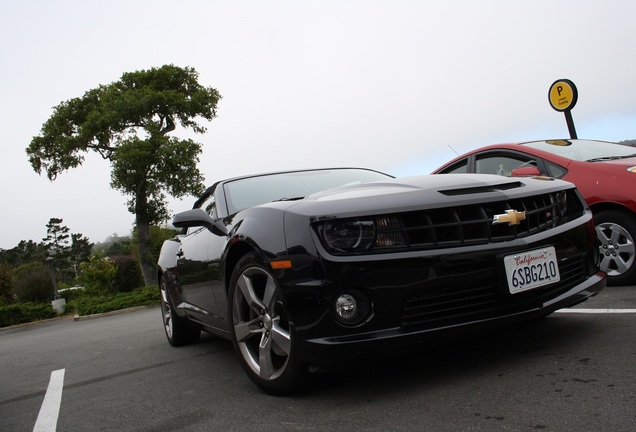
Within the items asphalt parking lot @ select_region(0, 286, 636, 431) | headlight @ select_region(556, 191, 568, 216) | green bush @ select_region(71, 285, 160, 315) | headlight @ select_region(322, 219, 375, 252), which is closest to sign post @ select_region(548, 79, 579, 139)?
asphalt parking lot @ select_region(0, 286, 636, 431)

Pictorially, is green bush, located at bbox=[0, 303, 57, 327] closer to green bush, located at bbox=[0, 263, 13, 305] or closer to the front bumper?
green bush, located at bbox=[0, 263, 13, 305]

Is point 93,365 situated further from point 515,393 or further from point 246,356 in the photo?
point 515,393

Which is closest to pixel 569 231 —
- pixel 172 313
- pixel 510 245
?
pixel 510 245

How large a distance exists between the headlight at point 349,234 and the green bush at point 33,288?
28414 millimetres

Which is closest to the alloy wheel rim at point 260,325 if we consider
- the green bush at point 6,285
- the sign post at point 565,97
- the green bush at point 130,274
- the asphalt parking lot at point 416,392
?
the asphalt parking lot at point 416,392

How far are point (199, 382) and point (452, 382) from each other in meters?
1.72

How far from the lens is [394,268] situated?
→ 2639mm

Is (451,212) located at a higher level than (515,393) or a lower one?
higher

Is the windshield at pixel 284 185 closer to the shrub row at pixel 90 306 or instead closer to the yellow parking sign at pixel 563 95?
the yellow parking sign at pixel 563 95

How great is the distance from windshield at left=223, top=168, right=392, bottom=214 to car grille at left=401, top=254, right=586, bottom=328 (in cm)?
127

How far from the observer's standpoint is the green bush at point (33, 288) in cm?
2769

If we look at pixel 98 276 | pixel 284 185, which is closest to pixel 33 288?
pixel 98 276

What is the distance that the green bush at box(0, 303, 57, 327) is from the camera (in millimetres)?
21188

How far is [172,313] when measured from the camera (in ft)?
17.6
